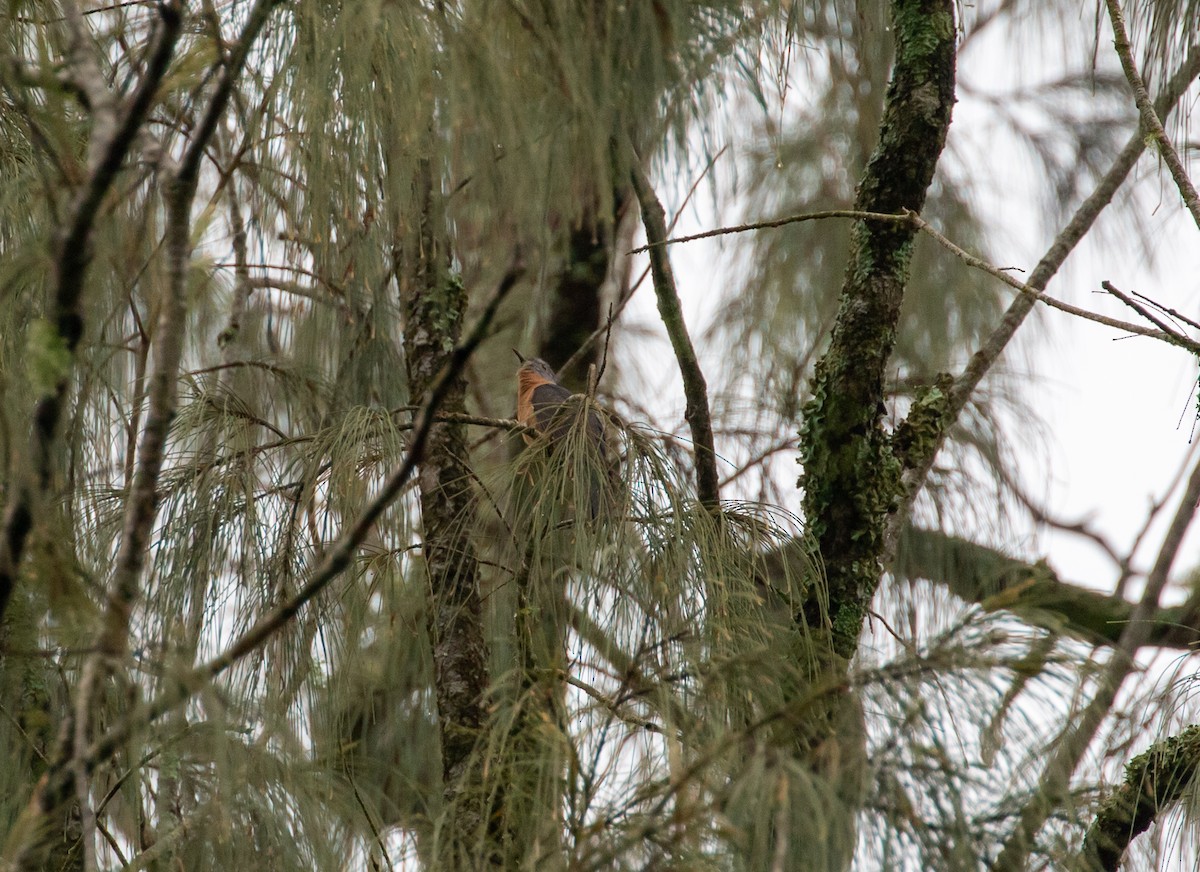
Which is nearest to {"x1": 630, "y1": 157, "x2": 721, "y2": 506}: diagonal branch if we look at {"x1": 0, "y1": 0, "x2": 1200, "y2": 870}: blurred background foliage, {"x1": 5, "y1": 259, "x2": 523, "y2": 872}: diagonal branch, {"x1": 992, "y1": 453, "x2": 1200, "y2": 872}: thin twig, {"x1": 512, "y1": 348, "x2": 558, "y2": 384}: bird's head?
{"x1": 0, "y1": 0, "x2": 1200, "y2": 870}: blurred background foliage

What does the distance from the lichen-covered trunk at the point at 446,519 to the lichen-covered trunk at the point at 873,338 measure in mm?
579

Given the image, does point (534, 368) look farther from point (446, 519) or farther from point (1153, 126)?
point (1153, 126)

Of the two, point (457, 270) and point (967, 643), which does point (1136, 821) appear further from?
point (457, 270)

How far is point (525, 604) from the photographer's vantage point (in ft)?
5.26

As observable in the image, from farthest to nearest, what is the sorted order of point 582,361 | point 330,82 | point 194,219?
point 582,361 < point 194,219 < point 330,82

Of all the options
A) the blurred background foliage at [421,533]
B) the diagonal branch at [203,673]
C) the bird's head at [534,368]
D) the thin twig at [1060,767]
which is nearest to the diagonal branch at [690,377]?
the blurred background foliage at [421,533]

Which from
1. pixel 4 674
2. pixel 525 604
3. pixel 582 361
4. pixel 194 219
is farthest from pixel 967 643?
pixel 582 361

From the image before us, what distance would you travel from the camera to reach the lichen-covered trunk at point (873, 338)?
1.90 m

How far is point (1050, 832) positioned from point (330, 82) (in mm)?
1214

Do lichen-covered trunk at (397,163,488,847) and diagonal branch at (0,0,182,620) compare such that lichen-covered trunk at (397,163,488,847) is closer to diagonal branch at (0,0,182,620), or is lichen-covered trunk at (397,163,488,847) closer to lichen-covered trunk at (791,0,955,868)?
lichen-covered trunk at (791,0,955,868)

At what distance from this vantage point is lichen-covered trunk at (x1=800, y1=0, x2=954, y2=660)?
190cm

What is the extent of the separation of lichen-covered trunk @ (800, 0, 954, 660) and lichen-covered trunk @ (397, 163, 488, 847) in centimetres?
58

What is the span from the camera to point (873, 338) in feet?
6.27

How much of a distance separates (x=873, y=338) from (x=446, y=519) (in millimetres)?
768
